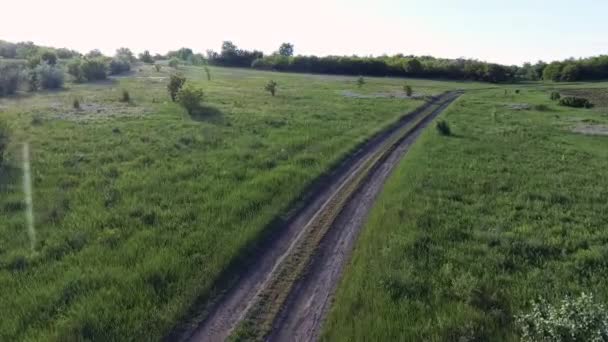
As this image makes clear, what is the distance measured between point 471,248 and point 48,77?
56.2m

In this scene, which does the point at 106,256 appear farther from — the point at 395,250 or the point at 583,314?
the point at 583,314

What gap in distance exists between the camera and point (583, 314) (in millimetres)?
6273

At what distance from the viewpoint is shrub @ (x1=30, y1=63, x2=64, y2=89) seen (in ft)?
165

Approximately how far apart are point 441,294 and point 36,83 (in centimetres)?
5414

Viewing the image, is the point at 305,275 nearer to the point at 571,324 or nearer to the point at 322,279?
the point at 322,279

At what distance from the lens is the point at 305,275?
8.82m

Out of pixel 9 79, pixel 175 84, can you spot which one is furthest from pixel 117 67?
pixel 175 84

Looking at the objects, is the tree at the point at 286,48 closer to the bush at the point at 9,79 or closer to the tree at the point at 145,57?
the tree at the point at 145,57

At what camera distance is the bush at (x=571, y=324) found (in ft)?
20.0

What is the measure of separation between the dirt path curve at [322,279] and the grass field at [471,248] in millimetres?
287

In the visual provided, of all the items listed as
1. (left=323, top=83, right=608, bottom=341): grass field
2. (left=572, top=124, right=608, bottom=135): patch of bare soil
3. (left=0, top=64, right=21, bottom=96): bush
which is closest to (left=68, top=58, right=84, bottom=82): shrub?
(left=0, top=64, right=21, bottom=96): bush

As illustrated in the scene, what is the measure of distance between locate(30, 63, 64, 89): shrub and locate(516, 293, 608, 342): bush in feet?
188

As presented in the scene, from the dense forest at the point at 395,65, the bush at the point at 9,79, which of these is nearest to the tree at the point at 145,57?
the dense forest at the point at 395,65

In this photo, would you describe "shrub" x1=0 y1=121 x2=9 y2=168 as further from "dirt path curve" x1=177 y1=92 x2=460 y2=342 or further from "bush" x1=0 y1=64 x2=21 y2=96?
"bush" x1=0 y1=64 x2=21 y2=96
